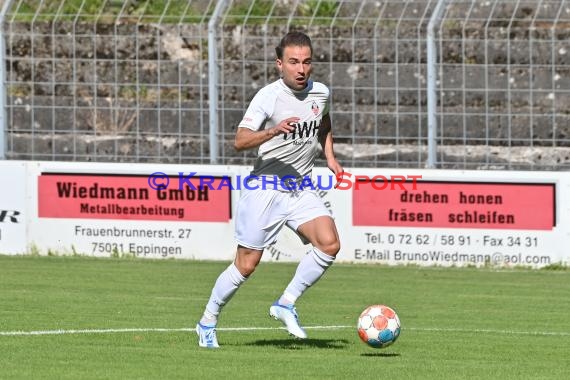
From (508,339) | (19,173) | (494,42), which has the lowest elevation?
(508,339)

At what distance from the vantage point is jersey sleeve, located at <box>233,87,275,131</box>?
402 inches

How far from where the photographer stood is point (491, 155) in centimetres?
1923

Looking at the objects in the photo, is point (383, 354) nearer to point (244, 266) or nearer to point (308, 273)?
point (308, 273)

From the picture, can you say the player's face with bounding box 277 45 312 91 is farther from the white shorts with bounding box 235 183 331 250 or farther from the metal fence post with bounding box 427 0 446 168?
the metal fence post with bounding box 427 0 446 168

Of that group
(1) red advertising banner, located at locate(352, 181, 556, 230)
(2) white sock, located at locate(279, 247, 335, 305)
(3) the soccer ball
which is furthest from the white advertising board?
(3) the soccer ball

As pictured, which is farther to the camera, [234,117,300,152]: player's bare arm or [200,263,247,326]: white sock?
[200,263,247,326]: white sock

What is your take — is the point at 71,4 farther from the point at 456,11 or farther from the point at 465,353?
the point at 465,353

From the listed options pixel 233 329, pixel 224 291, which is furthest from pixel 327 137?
pixel 233 329

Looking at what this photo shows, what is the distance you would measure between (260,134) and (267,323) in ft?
9.56

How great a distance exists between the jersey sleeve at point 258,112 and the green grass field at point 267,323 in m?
1.50

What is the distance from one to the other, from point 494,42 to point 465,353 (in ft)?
31.0

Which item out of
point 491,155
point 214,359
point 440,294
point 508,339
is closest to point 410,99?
point 491,155

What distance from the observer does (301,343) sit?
1080 centimetres

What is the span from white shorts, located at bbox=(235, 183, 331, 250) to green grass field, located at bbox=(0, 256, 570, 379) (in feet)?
→ 2.44
